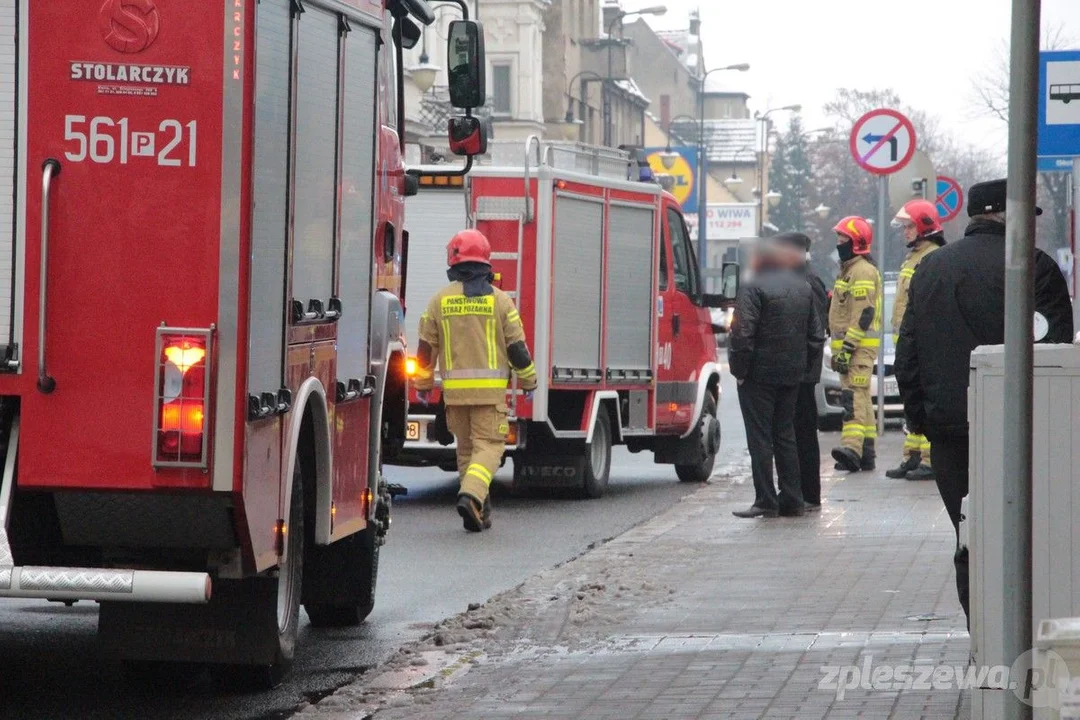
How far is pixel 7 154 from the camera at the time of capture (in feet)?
19.3

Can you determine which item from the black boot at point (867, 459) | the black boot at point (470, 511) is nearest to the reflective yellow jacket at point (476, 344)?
the black boot at point (470, 511)

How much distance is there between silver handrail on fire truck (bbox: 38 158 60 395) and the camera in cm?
585

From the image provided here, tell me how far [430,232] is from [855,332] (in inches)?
157

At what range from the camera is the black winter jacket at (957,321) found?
729cm

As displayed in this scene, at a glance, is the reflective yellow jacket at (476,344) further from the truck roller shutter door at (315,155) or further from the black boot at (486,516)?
the truck roller shutter door at (315,155)

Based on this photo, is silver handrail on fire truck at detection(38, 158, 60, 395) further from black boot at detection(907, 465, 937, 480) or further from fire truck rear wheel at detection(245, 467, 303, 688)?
black boot at detection(907, 465, 937, 480)

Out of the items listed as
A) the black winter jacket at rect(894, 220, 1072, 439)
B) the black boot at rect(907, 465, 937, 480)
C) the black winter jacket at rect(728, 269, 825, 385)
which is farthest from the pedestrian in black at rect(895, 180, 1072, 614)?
the black boot at rect(907, 465, 937, 480)

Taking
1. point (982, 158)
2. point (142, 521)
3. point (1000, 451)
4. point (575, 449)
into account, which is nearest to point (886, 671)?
point (1000, 451)


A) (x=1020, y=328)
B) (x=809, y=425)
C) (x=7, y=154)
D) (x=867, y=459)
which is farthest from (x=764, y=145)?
(x=1020, y=328)

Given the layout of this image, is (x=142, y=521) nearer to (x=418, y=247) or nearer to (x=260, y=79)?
(x=260, y=79)

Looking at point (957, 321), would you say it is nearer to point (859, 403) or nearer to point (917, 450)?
point (917, 450)

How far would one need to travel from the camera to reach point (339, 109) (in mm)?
7082

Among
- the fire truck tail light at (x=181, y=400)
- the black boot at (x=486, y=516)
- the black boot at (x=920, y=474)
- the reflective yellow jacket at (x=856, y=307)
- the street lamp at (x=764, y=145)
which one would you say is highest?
the street lamp at (x=764, y=145)

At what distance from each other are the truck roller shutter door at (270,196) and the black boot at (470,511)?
590 centimetres
